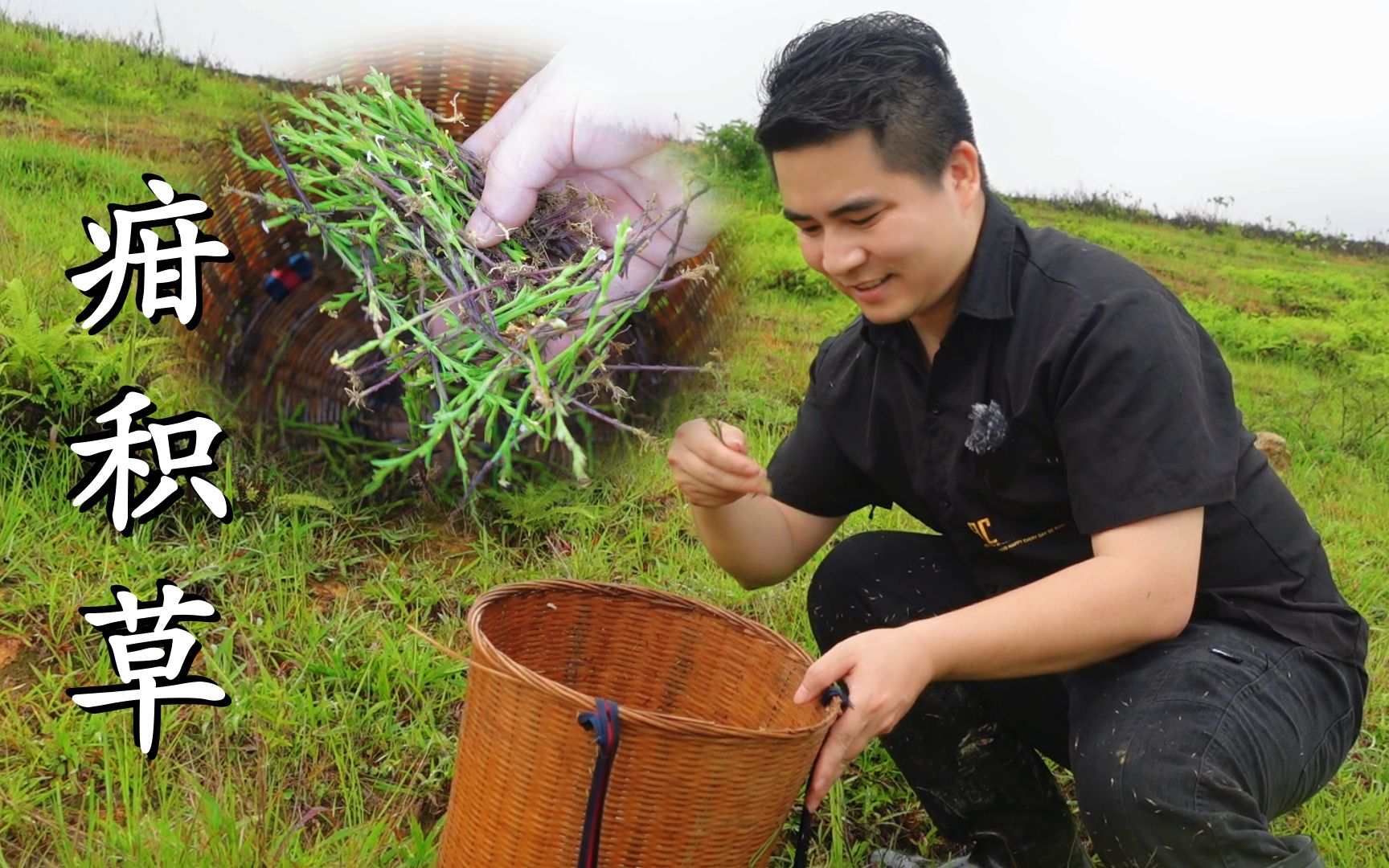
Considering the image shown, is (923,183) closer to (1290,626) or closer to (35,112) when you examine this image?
(1290,626)

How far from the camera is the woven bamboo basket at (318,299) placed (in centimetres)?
229

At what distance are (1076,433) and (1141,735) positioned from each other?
1.37 ft

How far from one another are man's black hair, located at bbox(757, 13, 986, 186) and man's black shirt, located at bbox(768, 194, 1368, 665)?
0.19 m

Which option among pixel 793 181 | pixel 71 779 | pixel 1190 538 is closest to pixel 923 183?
pixel 793 181

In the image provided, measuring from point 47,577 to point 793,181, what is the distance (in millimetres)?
1748

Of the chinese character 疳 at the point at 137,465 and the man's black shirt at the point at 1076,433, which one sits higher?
the man's black shirt at the point at 1076,433

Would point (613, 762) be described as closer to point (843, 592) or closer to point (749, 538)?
point (749, 538)

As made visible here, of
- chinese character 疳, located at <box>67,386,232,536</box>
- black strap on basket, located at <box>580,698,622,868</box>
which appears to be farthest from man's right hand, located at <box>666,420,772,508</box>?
chinese character 疳, located at <box>67,386,232,536</box>

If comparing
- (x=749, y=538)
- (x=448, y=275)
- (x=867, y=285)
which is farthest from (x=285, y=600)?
(x=867, y=285)

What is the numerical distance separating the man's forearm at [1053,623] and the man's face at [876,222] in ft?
1.51

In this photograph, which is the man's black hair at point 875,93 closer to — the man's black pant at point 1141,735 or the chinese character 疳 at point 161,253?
the man's black pant at point 1141,735

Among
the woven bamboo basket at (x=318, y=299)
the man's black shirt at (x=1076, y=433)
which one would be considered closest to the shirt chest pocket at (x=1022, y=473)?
the man's black shirt at (x=1076, y=433)

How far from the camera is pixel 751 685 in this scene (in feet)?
6.61

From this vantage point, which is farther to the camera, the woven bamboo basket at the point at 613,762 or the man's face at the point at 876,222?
the man's face at the point at 876,222
